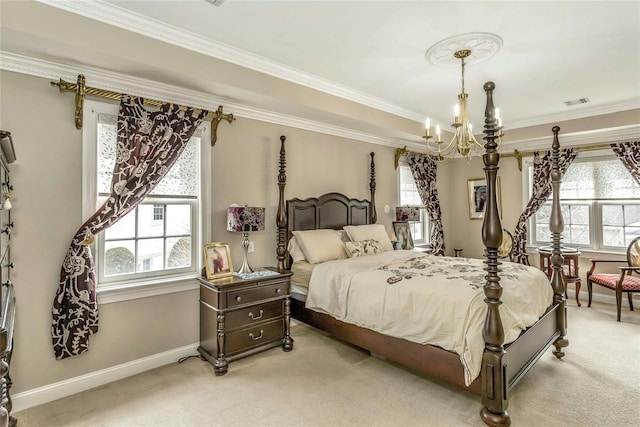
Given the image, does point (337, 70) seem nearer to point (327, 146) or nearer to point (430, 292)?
point (327, 146)

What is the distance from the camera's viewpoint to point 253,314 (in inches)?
120

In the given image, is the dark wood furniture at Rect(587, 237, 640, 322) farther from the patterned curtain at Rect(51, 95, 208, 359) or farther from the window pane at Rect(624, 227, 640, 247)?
the patterned curtain at Rect(51, 95, 208, 359)

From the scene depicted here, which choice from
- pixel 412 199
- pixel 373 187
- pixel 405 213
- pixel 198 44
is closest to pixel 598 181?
pixel 412 199

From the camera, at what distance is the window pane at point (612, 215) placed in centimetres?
486

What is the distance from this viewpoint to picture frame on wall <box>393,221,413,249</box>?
5105mm

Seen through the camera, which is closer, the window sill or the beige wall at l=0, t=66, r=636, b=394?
the beige wall at l=0, t=66, r=636, b=394

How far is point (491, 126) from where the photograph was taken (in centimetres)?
217

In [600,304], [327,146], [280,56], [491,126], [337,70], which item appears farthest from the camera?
[600,304]

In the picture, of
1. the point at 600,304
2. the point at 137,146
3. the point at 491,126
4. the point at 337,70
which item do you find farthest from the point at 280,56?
the point at 600,304

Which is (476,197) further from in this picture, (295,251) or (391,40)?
(391,40)

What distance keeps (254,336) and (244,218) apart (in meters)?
1.12

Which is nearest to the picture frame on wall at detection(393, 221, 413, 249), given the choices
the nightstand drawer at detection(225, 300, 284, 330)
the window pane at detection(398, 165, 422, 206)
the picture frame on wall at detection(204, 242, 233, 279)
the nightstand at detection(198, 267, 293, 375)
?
the window pane at detection(398, 165, 422, 206)

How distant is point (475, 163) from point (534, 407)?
480 cm

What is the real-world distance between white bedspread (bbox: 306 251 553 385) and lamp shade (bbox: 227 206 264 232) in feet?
2.71
